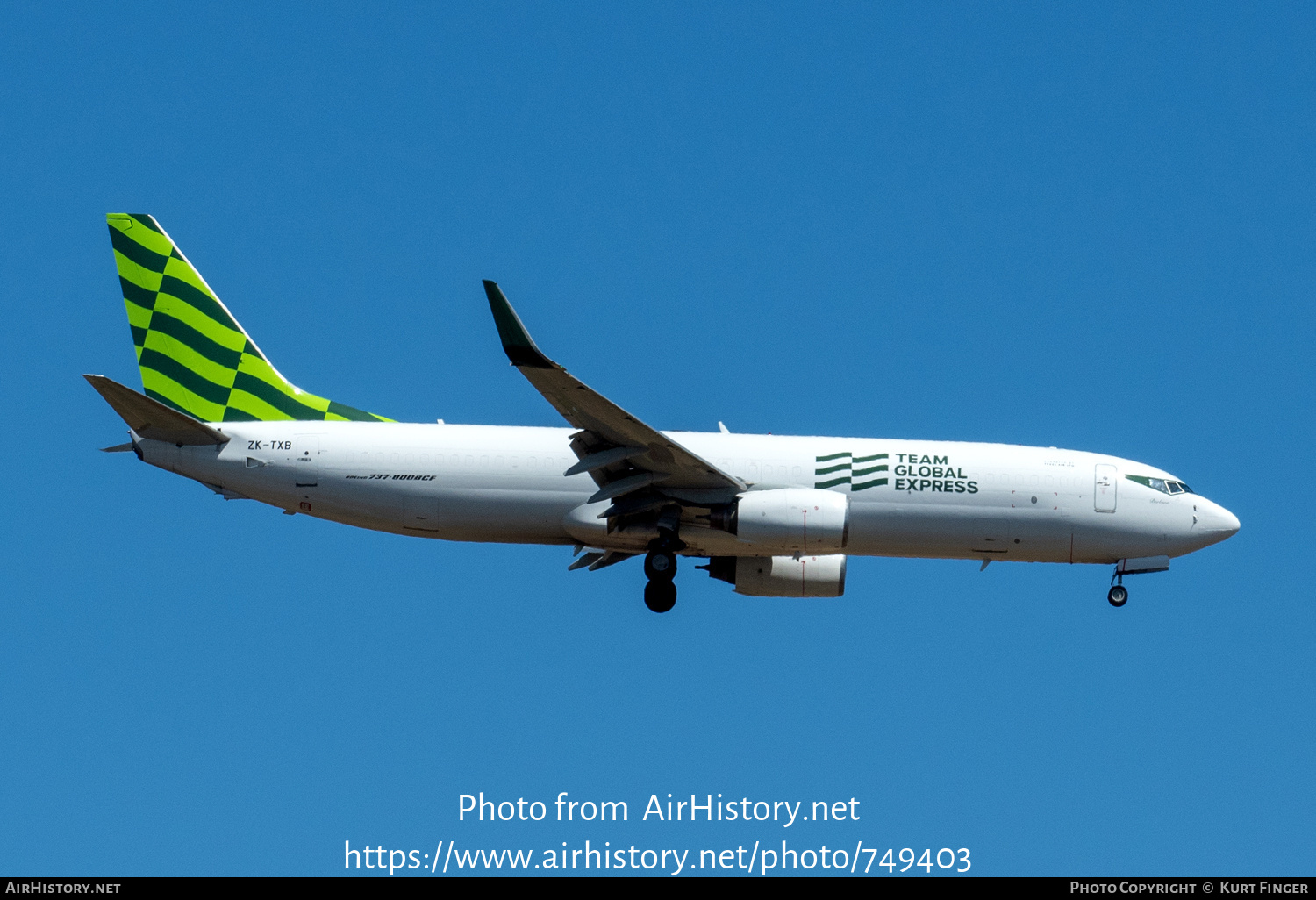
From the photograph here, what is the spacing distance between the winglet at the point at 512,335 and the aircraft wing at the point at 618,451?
0.05ft

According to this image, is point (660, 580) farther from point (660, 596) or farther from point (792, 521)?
point (792, 521)

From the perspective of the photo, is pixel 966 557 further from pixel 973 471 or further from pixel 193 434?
pixel 193 434

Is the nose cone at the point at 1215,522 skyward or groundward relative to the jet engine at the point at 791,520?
skyward

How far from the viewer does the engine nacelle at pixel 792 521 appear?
30.1 metres

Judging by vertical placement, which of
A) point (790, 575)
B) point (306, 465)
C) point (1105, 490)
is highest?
point (1105, 490)

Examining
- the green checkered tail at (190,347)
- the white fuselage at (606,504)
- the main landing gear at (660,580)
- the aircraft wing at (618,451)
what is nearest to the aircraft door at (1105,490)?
the white fuselage at (606,504)

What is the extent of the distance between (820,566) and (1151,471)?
269 inches

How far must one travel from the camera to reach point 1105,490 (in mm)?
32250

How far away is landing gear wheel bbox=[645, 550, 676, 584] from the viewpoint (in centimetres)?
3109

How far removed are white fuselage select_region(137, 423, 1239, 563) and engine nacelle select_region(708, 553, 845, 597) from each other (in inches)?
36.5

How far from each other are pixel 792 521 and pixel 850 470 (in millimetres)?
2194

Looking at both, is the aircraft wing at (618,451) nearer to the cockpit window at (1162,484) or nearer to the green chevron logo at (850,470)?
the green chevron logo at (850,470)

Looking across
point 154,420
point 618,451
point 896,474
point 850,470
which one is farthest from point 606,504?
point 154,420

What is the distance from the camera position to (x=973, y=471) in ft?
104
